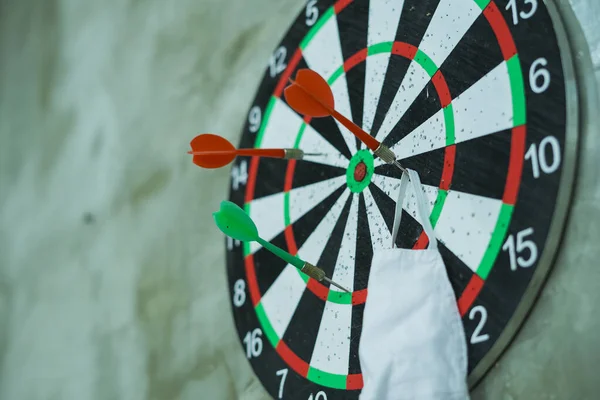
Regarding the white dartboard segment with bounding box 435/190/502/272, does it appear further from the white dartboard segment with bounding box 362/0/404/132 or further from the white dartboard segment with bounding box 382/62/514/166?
the white dartboard segment with bounding box 362/0/404/132

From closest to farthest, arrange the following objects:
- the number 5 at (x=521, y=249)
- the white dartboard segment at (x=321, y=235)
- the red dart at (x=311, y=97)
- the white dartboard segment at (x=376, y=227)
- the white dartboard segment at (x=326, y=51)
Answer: the number 5 at (x=521, y=249), the red dart at (x=311, y=97), the white dartboard segment at (x=376, y=227), the white dartboard segment at (x=321, y=235), the white dartboard segment at (x=326, y=51)

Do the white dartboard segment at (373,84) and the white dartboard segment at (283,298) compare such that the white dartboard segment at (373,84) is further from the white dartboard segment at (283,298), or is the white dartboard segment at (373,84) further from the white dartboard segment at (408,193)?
the white dartboard segment at (283,298)

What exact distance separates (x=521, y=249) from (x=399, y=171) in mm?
294

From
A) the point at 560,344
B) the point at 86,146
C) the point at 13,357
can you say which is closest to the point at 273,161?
the point at 560,344

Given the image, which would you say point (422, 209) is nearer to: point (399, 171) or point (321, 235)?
point (399, 171)

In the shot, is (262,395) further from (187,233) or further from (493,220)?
(493,220)

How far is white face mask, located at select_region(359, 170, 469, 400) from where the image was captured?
1094mm

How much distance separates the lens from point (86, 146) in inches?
97.7

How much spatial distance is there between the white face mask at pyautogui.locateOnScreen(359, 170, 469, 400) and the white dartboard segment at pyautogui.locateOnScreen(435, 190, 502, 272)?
0.03m

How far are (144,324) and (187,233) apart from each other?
0.88 ft

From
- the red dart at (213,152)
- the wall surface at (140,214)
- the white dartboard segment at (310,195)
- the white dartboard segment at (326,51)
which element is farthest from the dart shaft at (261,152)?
the wall surface at (140,214)

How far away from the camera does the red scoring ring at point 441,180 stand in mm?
1207

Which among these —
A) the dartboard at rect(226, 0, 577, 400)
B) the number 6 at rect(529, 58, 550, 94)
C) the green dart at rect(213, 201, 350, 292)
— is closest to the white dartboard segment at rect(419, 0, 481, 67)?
the dartboard at rect(226, 0, 577, 400)

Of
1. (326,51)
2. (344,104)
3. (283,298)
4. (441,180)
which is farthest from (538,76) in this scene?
(283,298)
